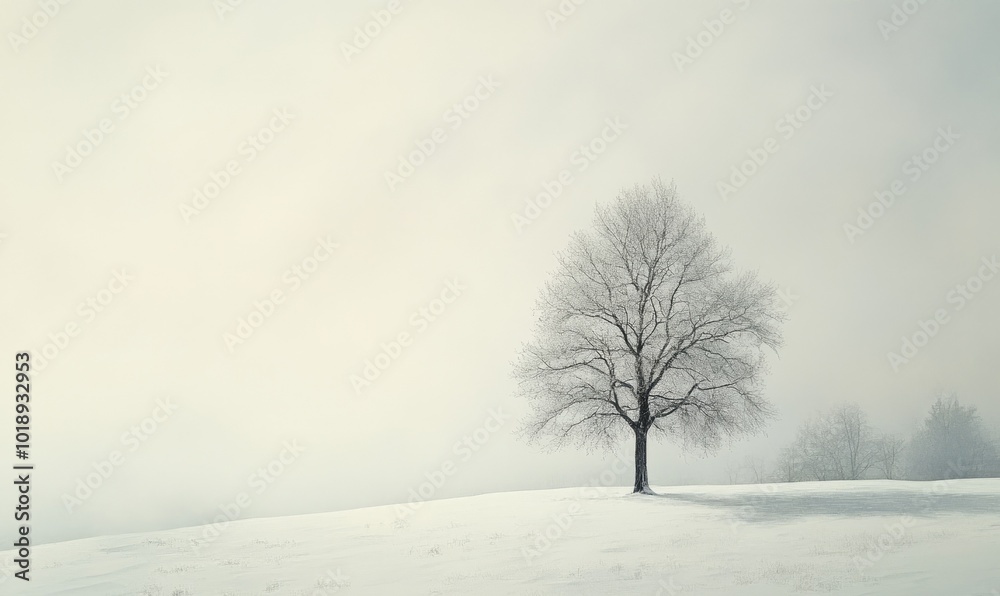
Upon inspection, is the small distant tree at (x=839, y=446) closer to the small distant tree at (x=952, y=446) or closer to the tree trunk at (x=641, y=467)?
the small distant tree at (x=952, y=446)

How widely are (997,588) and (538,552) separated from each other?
33.0ft

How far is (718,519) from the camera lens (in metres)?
22.5

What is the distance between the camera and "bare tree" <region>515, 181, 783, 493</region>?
2836 centimetres

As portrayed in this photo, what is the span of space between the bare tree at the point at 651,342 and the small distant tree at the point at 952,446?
1135 inches

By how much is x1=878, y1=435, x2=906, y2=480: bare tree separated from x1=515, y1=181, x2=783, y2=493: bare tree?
96.6ft

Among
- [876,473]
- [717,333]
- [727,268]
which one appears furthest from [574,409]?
[876,473]

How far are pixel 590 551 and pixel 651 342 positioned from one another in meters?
11.6

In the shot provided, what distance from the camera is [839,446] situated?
52.9 metres

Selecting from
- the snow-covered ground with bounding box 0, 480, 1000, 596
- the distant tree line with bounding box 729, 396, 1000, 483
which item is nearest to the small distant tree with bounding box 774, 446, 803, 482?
the distant tree line with bounding box 729, 396, 1000, 483

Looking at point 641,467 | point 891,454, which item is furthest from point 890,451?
point 641,467

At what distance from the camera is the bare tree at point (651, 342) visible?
93.0 ft

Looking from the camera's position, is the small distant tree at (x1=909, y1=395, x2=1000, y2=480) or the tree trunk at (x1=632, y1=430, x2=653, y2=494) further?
the small distant tree at (x1=909, y1=395, x2=1000, y2=480)

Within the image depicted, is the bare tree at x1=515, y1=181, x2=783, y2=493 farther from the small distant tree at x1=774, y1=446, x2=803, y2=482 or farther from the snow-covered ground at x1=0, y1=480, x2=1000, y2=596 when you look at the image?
the small distant tree at x1=774, y1=446, x2=803, y2=482

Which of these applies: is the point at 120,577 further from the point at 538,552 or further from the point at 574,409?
the point at 574,409
